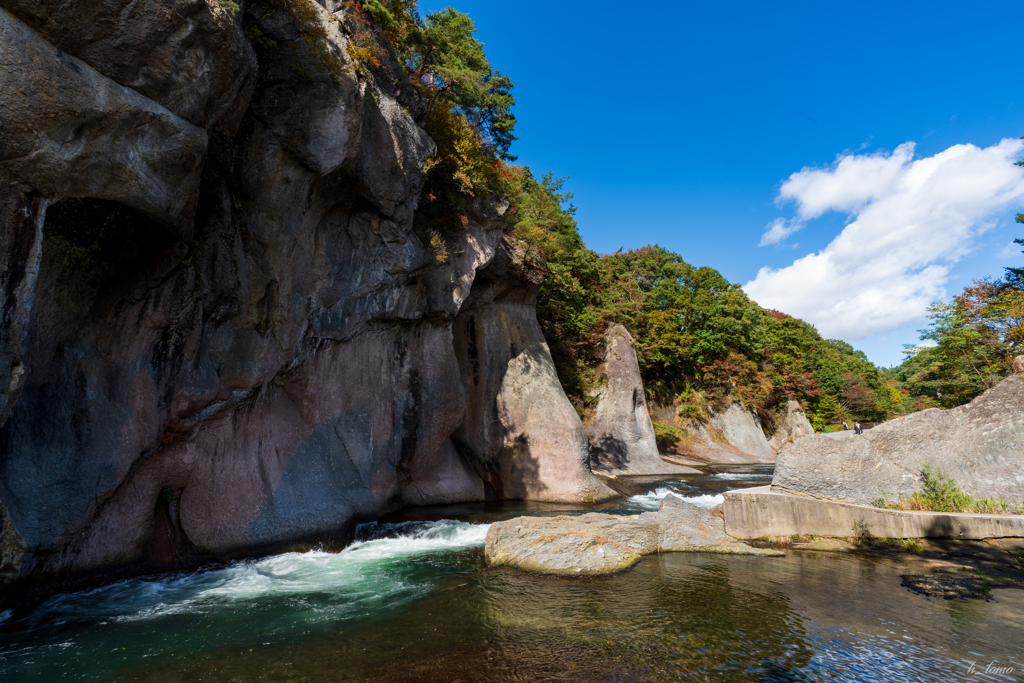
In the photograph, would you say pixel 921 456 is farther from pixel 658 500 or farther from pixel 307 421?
pixel 307 421

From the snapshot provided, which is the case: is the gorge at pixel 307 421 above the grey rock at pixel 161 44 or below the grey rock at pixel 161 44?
below

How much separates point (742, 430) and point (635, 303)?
1272 centimetres

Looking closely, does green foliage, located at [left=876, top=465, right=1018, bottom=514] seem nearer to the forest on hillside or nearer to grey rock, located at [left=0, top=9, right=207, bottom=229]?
the forest on hillside

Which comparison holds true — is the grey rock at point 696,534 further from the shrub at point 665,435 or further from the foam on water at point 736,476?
the shrub at point 665,435

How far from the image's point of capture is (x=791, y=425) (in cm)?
3731

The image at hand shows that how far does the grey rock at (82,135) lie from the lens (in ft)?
16.5

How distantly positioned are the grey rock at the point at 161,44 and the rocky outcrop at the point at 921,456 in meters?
12.0

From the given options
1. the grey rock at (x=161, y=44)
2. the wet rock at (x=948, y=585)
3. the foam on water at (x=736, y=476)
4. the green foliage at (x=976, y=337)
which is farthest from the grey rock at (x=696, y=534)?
the green foliage at (x=976, y=337)

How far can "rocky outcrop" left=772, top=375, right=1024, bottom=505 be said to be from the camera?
8766 mm

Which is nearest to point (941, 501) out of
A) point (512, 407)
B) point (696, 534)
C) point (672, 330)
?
point (696, 534)

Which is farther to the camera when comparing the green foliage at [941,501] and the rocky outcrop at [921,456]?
the rocky outcrop at [921,456]

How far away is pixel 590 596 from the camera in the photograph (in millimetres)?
6648

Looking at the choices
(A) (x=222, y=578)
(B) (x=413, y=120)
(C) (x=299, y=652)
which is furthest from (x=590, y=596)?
(B) (x=413, y=120)

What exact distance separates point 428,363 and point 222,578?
7.47 metres
